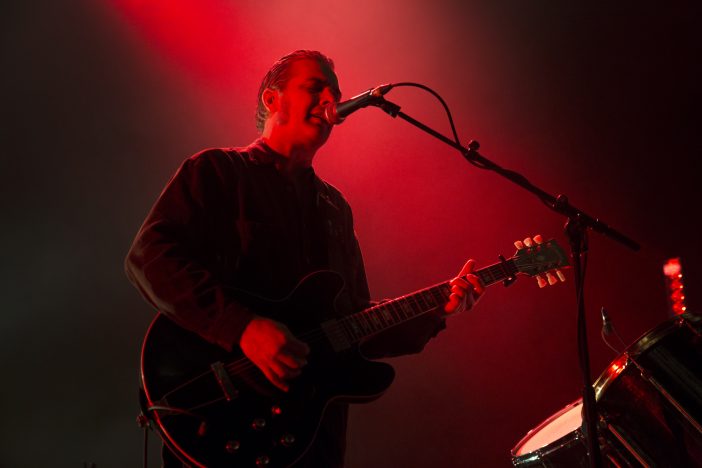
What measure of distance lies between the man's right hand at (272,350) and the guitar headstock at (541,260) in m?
1.29

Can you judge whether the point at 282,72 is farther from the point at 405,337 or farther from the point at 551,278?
the point at 551,278

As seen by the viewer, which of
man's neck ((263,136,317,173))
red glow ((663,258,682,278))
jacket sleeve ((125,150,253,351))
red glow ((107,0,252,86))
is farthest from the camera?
red glow ((107,0,252,86))

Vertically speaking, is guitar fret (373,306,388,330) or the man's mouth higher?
the man's mouth

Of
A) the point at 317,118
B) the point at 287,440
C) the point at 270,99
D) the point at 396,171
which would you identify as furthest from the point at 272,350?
the point at 396,171

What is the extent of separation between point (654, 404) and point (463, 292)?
796 millimetres

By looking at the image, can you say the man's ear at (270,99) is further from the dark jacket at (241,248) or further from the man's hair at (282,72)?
the dark jacket at (241,248)

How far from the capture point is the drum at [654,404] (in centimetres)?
187

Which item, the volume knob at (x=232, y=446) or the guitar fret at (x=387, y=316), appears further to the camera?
the guitar fret at (x=387, y=316)

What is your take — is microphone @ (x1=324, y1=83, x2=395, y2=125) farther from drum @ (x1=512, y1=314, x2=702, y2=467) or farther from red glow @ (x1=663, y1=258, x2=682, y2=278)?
red glow @ (x1=663, y1=258, x2=682, y2=278)

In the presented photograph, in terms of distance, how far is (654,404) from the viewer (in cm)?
195

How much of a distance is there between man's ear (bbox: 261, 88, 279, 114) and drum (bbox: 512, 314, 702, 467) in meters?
1.78

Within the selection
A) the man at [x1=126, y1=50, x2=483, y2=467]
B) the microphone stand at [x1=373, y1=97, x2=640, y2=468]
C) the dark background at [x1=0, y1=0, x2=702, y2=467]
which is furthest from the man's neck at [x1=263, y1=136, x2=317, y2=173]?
the dark background at [x1=0, y1=0, x2=702, y2=467]

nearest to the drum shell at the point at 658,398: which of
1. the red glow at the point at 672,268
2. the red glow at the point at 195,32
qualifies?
the red glow at the point at 672,268

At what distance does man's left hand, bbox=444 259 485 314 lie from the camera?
2.39 m
